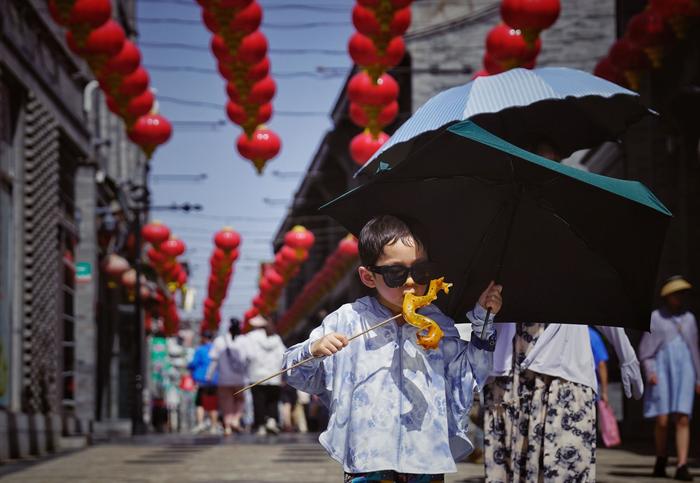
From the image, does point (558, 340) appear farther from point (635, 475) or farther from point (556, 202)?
point (635, 475)

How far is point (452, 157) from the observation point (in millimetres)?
4891

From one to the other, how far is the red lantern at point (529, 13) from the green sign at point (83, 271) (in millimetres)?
12993

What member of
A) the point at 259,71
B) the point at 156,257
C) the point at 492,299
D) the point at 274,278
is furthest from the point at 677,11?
the point at 274,278

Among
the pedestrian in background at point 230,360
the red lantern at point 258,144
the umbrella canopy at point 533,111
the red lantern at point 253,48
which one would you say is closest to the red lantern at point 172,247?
the pedestrian in background at point 230,360

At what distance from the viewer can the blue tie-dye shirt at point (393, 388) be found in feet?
14.9

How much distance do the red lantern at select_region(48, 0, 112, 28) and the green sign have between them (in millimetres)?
12476

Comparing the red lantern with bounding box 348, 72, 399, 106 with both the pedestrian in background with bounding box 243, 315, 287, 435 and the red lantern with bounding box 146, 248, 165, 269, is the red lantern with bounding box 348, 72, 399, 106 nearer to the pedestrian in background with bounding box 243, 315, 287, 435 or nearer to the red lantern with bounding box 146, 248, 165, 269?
the pedestrian in background with bounding box 243, 315, 287, 435

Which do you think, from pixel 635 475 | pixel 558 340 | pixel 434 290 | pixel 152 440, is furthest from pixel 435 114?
pixel 152 440

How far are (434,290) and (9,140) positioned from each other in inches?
499

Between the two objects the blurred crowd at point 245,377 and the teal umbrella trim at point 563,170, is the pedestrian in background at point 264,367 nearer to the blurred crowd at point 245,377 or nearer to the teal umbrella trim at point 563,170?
the blurred crowd at point 245,377

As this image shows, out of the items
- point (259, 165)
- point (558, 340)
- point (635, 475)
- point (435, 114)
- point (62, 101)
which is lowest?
point (635, 475)

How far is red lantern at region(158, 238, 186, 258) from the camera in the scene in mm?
28344

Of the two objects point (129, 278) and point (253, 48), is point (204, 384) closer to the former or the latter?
point (129, 278)

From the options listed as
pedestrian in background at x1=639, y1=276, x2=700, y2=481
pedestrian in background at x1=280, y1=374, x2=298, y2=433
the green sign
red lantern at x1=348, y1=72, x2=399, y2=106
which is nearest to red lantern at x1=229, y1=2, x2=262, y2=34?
red lantern at x1=348, y1=72, x2=399, y2=106
